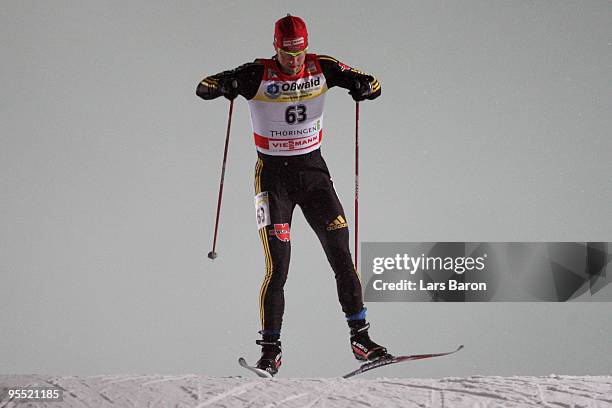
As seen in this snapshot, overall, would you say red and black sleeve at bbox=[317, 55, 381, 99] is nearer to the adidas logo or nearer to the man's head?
the man's head

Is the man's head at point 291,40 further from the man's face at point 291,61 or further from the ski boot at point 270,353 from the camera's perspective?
the ski boot at point 270,353

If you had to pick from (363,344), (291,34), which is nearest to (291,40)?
(291,34)

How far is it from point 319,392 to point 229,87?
1154 millimetres

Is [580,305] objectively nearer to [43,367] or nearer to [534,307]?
[534,307]

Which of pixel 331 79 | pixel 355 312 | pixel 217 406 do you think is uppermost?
pixel 331 79

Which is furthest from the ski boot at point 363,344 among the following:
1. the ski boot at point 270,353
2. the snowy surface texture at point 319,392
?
the snowy surface texture at point 319,392

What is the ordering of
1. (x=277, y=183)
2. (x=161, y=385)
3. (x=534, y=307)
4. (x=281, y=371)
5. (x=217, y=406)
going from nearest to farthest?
(x=217, y=406)
(x=161, y=385)
(x=277, y=183)
(x=281, y=371)
(x=534, y=307)

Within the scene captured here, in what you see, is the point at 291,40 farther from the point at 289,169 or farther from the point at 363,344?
the point at 363,344

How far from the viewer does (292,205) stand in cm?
285

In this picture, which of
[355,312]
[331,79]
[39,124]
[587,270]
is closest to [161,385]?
[355,312]

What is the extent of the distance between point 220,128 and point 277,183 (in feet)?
3.18

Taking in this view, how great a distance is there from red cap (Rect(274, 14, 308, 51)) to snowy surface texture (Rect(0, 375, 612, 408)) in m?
1.15

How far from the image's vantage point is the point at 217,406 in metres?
2.01

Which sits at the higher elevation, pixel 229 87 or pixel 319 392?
pixel 229 87
